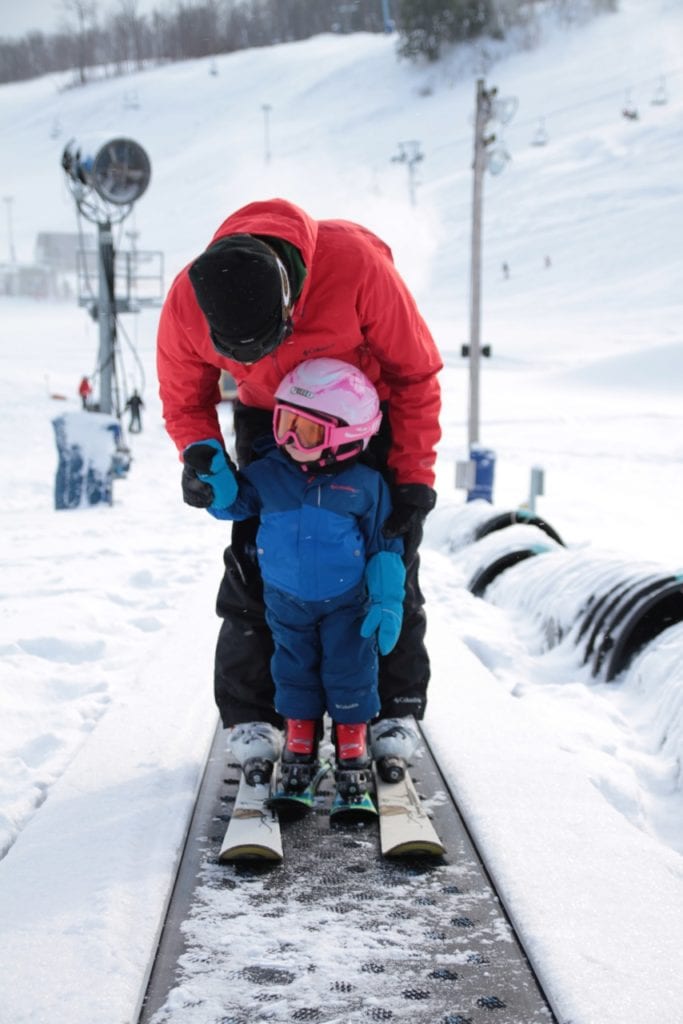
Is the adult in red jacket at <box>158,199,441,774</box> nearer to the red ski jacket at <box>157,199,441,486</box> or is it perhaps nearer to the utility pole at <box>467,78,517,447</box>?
the red ski jacket at <box>157,199,441,486</box>

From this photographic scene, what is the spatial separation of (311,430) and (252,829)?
0.99 m

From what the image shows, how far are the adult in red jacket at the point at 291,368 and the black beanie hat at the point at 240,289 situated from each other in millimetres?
28

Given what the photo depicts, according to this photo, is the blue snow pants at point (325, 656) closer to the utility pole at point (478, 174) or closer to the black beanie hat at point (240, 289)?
the black beanie hat at point (240, 289)

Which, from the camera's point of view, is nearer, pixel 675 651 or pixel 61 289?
pixel 675 651

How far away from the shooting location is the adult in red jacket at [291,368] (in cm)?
238

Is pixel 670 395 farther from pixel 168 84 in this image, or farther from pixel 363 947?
pixel 168 84

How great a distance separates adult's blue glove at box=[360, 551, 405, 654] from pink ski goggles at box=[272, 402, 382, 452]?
329 millimetres

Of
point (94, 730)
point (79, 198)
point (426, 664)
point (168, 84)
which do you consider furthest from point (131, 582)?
point (168, 84)

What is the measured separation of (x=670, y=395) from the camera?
22.6 m

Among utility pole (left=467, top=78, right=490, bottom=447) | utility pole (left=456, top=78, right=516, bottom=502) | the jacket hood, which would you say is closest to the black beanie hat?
the jacket hood

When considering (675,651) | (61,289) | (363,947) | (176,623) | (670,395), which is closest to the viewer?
(363,947)

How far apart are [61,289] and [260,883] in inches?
2068

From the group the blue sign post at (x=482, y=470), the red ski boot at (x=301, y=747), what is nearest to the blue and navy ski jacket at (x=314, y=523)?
the red ski boot at (x=301, y=747)

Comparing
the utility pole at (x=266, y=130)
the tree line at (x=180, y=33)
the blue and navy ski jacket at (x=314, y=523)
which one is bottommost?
the blue and navy ski jacket at (x=314, y=523)
